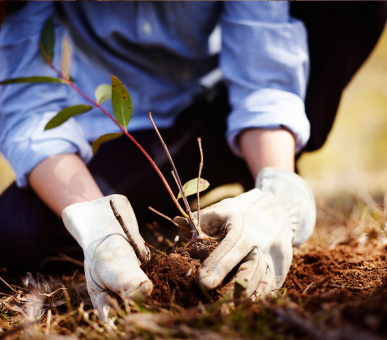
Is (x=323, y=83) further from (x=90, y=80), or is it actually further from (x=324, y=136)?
(x=90, y=80)

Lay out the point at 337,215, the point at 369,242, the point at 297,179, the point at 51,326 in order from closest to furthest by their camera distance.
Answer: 1. the point at 51,326
2. the point at 297,179
3. the point at 369,242
4. the point at 337,215

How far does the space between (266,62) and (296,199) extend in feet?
1.93

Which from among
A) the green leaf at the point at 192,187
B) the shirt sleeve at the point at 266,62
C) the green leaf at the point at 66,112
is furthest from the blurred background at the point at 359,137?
the green leaf at the point at 192,187

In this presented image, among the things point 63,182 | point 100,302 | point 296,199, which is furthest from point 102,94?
point 296,199

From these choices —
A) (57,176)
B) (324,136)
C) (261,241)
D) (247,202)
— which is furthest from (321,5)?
(57,176)

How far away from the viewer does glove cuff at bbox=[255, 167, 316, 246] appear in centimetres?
115

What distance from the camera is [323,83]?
160 centimetres

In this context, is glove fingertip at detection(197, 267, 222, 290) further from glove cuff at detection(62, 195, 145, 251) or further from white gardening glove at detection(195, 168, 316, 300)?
glove cuff at detection(62, 195, 145, 251)

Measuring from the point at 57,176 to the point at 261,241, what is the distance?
724mm

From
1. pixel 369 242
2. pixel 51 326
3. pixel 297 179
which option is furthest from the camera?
pixel 369 242

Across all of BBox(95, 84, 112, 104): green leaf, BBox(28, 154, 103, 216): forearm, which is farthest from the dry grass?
BBox(95, 84, 112, 104): green leaf

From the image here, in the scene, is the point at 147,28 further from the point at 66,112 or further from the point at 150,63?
the point at 66,112

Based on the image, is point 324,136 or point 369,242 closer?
point 369,242

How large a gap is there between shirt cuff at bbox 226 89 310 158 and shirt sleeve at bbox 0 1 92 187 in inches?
23.8
